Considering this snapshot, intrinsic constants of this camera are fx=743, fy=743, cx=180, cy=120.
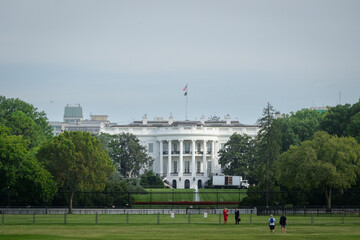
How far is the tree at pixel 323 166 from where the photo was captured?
72.1 meters

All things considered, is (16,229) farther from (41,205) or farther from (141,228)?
(41,205)

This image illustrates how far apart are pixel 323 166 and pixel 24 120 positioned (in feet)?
138

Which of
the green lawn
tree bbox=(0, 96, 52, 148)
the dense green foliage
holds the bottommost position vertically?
the green lawn

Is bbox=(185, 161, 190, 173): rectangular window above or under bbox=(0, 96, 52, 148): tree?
under

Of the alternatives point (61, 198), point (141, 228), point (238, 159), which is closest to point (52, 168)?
point (61, 198)

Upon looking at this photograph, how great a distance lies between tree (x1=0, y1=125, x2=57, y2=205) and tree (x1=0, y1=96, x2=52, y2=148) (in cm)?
1871

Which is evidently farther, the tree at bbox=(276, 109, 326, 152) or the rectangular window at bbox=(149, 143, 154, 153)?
the rectangular window at bbox=(149, 143, 154, 153)

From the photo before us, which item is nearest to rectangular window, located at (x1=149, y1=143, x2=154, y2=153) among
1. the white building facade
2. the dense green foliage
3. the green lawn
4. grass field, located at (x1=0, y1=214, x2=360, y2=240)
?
the white building facade

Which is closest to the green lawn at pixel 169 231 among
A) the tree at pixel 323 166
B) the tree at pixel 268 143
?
the tree at pixel 323 166

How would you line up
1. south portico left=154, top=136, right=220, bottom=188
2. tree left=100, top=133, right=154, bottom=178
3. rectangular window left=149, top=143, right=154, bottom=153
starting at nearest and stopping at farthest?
tree left=100, top=133, right=154, bottom=178
south portico left=154, top=136, right=220, bottom=188
rectangular window left=149, top=143, right=154, bottom=153

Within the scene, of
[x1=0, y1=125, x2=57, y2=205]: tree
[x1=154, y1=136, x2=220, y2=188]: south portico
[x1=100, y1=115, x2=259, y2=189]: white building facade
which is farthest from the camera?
[x1=100, y1=115, x2=259, y2=189]: white building facade

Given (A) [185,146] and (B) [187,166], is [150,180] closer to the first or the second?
(B) [187,166]

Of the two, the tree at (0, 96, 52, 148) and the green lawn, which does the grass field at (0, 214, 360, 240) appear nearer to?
the green lawn

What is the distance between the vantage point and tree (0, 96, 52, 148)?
95562mm
